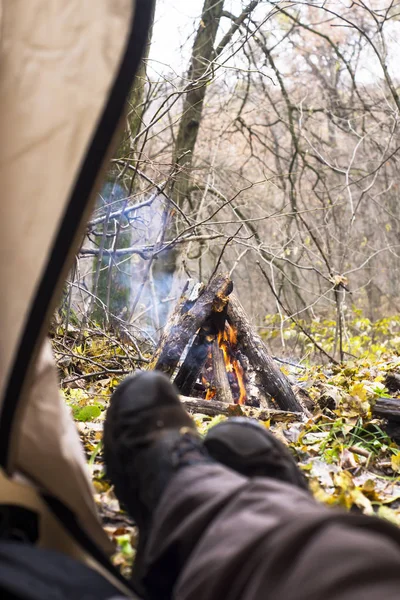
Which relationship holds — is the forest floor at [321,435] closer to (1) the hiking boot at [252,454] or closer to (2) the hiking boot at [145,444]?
(2) the hiking boot at [145,444]

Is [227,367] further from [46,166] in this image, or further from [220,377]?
[46,166]

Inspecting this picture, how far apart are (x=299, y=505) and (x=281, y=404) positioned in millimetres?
2129

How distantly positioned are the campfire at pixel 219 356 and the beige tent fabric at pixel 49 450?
1.96 meters

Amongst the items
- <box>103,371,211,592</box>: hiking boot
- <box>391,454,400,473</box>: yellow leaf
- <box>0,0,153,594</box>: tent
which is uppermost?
<box>0,0,153,594</box>: tent

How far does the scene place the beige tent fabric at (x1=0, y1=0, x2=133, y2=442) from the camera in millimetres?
870

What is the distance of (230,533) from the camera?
90 cm

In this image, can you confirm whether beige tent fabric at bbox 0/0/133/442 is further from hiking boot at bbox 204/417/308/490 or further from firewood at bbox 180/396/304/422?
firewood at bbox 180/396/304/422

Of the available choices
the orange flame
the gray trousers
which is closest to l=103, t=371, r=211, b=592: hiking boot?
the gray trousers

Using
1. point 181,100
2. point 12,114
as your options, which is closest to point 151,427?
point 12,114

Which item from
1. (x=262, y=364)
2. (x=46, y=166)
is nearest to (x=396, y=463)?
(x=262, y=364)

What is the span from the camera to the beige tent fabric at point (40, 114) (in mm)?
870

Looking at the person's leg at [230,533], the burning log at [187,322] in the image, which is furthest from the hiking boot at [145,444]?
the burning log at [187,322]

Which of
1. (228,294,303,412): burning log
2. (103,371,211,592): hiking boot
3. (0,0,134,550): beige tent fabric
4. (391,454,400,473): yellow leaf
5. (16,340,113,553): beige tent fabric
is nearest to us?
(0,0,134,550): beige tent fabric

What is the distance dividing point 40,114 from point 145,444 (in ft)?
2.40
